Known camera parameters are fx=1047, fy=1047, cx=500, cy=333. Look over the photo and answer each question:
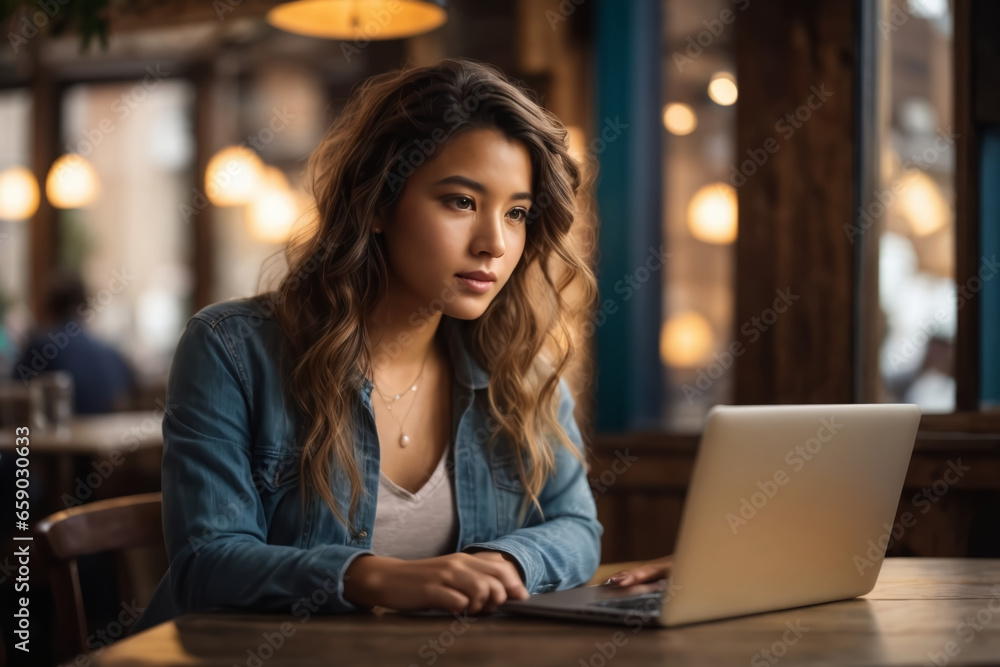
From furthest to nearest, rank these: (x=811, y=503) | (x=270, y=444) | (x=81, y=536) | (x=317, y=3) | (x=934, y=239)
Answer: (x=934, y=239)
(x=317, y=3)
(x=81, y=536)
(x=270, y=444)
(x=811, y=503)

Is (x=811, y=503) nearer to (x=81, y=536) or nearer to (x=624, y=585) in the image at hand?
(x=624, y=585)

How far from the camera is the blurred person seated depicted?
463 cm

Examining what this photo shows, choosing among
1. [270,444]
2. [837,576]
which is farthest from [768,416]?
[270,444]

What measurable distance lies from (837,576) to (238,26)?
6179 millimetres

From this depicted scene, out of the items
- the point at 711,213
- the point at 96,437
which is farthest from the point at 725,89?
the point at 711,213

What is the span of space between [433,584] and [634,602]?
0.80ft

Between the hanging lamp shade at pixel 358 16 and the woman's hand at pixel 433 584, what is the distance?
A: 1.68 metres

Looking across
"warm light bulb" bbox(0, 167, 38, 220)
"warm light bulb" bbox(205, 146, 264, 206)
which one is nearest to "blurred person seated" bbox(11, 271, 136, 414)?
"warm light bulb" bbox(205, 146, 264, 206)

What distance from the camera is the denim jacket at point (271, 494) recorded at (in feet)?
4.28

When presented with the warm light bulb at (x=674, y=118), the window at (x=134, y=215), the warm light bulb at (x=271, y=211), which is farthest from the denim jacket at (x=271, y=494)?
the window at (x=134, y=215)

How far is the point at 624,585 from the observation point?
54.9 inches

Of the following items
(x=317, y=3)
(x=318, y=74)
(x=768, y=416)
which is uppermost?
(x=318, y=74)

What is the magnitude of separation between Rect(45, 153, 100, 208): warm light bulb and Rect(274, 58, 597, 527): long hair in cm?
537

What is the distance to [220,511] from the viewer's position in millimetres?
1390
